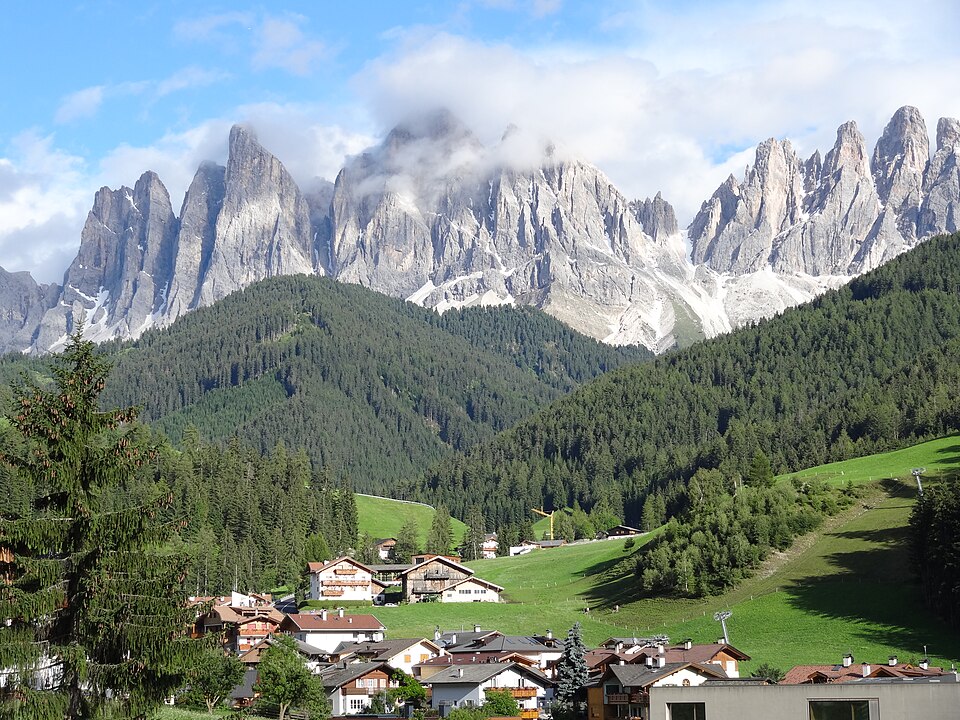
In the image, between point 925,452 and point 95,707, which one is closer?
point 95,707

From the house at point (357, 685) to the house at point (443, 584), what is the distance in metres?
48.0

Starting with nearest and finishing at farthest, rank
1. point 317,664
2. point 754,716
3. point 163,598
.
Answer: point 163,598, point 754,716, point 317,664

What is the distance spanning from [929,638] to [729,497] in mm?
49194

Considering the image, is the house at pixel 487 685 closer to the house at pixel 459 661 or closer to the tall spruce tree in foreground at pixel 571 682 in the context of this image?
the house at pixel 459 661

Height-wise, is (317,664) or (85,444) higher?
(85,444)

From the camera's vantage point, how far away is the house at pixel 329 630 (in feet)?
388

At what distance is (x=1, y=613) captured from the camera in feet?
81.3

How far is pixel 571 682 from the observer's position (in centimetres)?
8156

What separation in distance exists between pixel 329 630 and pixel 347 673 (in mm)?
21900

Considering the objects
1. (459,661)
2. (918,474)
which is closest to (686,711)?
(459,661)

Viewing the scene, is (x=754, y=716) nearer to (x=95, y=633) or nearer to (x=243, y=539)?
(x=95, y=633)

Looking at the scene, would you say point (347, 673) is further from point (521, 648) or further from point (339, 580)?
point (339, 580)

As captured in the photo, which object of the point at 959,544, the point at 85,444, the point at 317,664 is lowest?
the point at 317,664

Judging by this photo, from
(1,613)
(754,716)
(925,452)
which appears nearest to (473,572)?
(925,452)
